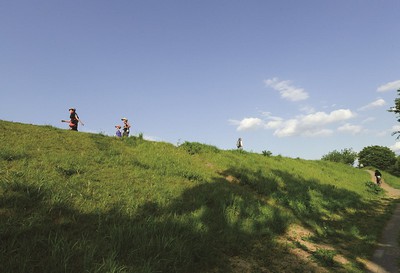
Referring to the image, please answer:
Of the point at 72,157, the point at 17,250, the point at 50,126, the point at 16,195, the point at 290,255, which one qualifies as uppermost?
the point at 50,126

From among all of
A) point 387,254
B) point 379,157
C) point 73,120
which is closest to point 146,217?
point 387,254

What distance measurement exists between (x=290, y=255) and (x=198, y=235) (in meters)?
2.72

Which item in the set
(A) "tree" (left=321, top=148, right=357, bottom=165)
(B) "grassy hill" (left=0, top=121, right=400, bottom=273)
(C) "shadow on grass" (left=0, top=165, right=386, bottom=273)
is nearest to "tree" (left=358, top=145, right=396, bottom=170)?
(A) "tree" (left=321, top=148, right=357, bottom=165)

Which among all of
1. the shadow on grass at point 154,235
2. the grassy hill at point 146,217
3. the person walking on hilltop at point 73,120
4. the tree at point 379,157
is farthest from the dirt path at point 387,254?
the tree at point 379,157

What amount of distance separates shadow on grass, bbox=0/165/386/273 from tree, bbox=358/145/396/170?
8773 centimetres

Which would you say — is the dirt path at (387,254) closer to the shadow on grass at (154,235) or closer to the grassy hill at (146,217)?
the grassy hill at (146,217)

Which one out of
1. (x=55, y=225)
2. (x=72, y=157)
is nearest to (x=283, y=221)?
(x=55, y=225)

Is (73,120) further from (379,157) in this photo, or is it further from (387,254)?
(379,157)

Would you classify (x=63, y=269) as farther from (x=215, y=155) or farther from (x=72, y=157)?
(x=215, y=155)

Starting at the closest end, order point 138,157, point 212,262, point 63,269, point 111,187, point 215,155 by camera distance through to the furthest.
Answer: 1. point 63,269
2. point 212,262
3. point 111,187
4. point 138,157
5. point 215,155

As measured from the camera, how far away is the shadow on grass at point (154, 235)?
16.4 feet

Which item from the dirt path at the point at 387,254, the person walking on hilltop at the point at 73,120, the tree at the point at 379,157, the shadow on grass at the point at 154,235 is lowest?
the dirt path at the point at 387,254

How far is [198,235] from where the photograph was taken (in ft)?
23.0

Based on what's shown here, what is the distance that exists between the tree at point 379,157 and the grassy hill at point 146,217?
83022 mm
